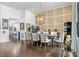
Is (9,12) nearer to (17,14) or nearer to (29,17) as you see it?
(17,14)

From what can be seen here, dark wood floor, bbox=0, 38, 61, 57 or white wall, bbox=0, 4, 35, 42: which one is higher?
white wall, bbox=0, 4, 35, 42

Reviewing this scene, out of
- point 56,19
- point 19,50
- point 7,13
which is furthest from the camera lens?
point 19,50

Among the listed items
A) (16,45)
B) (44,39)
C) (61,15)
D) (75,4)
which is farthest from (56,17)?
(16,45)

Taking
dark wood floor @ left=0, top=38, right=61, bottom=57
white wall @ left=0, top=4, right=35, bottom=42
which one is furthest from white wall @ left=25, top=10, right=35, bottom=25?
dark wood floor @ left=0, top=38, right=61, bottom=57

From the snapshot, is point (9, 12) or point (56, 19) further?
point (56, 19)

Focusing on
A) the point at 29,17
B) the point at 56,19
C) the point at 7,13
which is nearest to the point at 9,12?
the point at 7,13

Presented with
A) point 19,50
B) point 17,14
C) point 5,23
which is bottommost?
point 19,50

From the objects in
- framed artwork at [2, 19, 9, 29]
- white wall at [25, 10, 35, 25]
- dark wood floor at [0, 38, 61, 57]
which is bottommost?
dark wood floor at [0, 38, 61, 57]

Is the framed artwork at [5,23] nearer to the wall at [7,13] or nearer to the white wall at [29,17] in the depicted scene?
the wall at [7,13]

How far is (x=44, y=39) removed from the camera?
486 centimetres

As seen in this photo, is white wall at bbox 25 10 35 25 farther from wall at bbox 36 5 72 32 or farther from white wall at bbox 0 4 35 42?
wall at bbox 36 5 72 32

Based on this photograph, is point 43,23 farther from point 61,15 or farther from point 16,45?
point 16,45

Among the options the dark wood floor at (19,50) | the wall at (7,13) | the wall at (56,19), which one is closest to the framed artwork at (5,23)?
the wall at (7,13)

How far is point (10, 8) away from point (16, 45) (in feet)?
4.26
